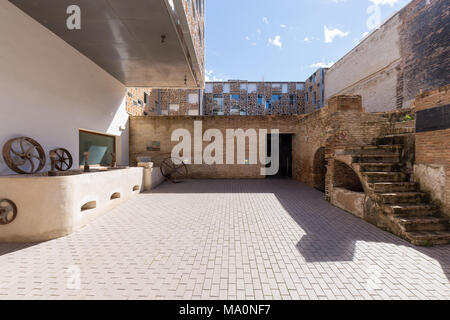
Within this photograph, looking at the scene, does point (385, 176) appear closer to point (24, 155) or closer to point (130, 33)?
point (130, 33)

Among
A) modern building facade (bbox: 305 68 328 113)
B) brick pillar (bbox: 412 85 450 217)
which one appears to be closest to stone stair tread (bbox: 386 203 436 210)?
brick pillar (bbox: 412 85 450 217)

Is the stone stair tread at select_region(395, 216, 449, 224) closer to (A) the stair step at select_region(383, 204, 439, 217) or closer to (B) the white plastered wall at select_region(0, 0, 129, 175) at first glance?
(A) the stair step at select_region(383, 204, 439, 217)

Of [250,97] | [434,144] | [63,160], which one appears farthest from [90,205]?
[250,97]

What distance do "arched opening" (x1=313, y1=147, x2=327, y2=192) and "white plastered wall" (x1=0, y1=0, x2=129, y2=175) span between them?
951cm

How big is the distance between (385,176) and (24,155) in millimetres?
Result: 9130

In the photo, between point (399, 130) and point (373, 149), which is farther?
point (399, 130)

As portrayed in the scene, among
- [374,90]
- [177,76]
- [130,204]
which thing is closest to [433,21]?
[374,90]

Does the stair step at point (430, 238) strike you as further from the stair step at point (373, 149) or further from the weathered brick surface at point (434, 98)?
the weathered brick surface at point (434, 98)

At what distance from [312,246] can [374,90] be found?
13787 millimetres

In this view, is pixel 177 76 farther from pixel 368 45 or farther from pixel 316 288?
pixel 368 45

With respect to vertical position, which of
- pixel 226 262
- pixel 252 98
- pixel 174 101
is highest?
pixel 252 98

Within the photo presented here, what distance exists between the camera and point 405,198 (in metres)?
3.99

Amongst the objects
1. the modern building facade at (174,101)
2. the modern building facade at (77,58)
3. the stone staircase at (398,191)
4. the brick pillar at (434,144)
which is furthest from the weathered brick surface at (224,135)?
the modern building facade at (174,101)

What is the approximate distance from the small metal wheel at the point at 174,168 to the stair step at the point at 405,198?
28.7 feet
